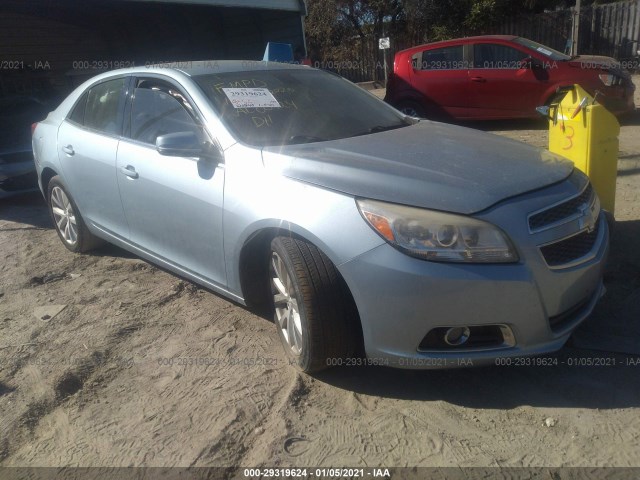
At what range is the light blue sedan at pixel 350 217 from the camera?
8.55ft

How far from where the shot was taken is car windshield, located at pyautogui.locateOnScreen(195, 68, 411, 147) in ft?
11.5

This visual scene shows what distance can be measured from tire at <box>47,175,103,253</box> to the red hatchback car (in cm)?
662

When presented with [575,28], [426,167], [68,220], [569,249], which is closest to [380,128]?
[426,167]

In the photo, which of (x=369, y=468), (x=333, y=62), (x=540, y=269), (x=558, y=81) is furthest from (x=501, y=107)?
(x=333, y=62)

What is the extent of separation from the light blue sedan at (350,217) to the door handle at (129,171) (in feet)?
0.04

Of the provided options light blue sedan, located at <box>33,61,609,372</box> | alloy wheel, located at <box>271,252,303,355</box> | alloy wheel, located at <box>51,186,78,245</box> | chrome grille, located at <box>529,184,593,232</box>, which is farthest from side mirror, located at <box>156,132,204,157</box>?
alloy wheel, located at <box>51,186,78,245</box>

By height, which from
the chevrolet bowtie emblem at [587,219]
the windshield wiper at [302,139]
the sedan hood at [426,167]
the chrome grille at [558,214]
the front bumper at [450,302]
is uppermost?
the windshield wiper at [302,139]

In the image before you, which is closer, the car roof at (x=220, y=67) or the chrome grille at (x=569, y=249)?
the chrome grille at (x=569, y=249)

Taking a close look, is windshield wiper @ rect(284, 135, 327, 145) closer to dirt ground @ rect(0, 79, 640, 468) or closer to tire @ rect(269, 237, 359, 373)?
tire @ rect(269, 237, 359, 373)

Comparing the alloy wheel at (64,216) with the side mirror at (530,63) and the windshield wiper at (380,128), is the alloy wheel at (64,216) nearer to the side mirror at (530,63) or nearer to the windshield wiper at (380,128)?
the windshield wiper at (380,128)

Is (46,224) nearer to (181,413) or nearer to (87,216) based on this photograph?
(87,216)

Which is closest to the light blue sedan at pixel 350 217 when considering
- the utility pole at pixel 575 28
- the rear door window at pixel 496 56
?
the rear door window at pixel 496 56

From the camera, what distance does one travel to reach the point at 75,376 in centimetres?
334

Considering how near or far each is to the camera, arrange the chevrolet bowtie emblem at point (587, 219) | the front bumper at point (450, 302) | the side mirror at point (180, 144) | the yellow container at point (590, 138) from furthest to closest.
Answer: the yellow container at point (590, 138)
the side mirror at point (180, 144)
the chevrolet bowtie emblem at point (587, 219)
the front bumper at point (450, 302)
